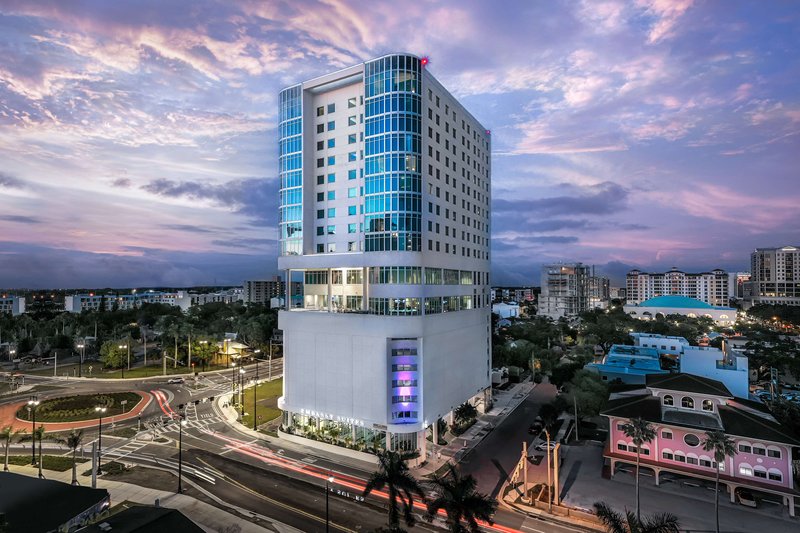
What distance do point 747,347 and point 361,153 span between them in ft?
365

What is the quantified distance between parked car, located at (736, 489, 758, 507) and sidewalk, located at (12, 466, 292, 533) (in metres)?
44.3

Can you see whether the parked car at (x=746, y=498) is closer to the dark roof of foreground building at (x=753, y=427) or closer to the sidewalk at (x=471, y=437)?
the dark roof of foreground building at (x=753, y=427)

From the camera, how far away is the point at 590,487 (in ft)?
145

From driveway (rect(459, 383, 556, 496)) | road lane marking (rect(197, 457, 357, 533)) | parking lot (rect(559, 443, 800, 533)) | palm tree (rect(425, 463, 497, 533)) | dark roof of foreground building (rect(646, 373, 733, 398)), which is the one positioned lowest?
driveway (rect(459, 383, 556, 496))

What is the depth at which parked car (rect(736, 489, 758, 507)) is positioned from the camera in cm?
4056

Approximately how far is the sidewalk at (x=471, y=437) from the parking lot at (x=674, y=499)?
12857 mm

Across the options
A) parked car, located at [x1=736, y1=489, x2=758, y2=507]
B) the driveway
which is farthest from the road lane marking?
parked car, located at [x1=736, y1=489, x2=758, y2=507]

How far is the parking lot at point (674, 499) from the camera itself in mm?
37625

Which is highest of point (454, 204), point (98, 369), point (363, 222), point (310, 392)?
point (454, 204)

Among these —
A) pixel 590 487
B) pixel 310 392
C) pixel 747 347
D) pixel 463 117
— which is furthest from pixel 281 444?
pixel 747 347

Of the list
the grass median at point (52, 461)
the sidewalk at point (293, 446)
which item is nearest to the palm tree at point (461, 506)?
the sidewalk at point (293, 446)

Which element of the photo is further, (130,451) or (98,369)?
(98,369)

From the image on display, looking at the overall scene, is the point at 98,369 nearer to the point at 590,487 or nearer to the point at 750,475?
the point at 590,487

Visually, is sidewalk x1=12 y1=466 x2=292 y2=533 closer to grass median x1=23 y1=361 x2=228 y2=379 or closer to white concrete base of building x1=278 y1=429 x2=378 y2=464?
white concrete base of building x1=278 y1=429 x2=378 y2=464
